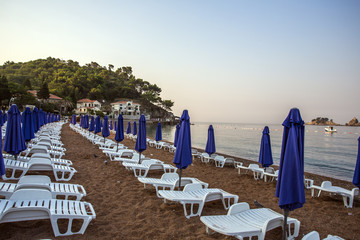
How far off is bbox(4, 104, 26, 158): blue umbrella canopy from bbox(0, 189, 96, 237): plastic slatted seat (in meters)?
3.11

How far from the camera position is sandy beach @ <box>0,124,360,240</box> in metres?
3.33

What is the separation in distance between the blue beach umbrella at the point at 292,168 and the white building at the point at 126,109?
78677 mm

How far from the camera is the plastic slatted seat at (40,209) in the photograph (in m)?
2.83

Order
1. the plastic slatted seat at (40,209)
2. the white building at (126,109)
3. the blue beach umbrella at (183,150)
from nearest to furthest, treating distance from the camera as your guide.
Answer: the plastic slatted seat at (40,209)
the blue beach umbrella at (183,150)
the white building at (126,109)

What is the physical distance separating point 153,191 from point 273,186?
13.6 feet

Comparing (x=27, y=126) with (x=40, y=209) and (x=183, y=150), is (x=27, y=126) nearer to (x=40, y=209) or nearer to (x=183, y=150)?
(x=183, y=150)

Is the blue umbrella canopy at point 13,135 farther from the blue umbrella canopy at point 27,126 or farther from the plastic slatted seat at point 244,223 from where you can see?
the plastic slatted seat at point 244,223

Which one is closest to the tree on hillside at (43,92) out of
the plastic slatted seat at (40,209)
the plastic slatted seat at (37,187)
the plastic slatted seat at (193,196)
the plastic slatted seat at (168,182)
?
the plastic slatted seat at (37,187)

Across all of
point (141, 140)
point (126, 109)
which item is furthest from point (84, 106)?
point (141, 140)

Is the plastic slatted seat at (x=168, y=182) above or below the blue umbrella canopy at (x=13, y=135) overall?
below

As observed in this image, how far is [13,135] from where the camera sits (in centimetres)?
582

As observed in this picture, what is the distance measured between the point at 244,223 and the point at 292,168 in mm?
1165

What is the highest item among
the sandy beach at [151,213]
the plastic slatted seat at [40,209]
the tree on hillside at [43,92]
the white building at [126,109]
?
the tree on hillside at [43,92]

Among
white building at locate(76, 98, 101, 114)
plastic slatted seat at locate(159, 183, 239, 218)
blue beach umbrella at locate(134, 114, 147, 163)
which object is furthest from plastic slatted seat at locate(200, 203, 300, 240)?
white building at locate(76, 98, 101, 114)
